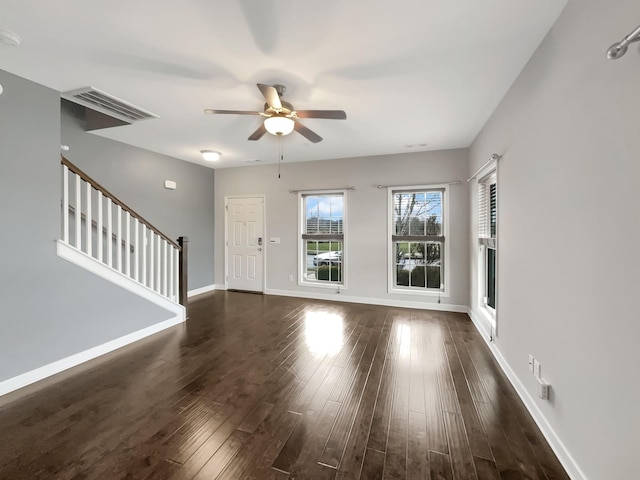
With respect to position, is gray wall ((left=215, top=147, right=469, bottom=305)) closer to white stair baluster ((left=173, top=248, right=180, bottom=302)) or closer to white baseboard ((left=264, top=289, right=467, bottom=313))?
white baseboard ((left=264, top=289, right=467, bottom=313))

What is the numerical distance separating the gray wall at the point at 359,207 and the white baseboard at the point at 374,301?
0.15 ft

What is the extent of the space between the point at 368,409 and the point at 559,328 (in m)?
1.32

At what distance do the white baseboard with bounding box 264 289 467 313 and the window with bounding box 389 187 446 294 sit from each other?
8.3 inches

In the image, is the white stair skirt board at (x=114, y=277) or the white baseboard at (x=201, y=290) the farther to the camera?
the white baseboard at (x=201, y=290)

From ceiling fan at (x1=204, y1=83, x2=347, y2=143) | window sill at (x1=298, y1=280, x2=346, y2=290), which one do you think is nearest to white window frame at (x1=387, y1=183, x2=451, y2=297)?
window sill at (x1=298, y1=280, x2=346, y2=290)

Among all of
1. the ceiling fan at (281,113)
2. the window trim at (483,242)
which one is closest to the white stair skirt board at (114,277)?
the ceiling fan at (281,113)

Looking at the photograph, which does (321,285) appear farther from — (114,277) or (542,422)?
(542,422)

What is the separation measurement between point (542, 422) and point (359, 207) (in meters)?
3.64

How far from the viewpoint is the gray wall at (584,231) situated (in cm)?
112

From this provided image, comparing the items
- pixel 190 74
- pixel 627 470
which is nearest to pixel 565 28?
pixel 627 470

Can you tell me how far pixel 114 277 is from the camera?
3033 millimetres

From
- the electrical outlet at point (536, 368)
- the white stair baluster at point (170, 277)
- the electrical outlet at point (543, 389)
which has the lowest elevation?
the electrical outlet at point (543, 389)

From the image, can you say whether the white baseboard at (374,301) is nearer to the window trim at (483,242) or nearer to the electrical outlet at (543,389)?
the window trim at (483,242)

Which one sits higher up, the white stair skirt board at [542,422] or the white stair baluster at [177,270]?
the white stair baluster at [177,270]
